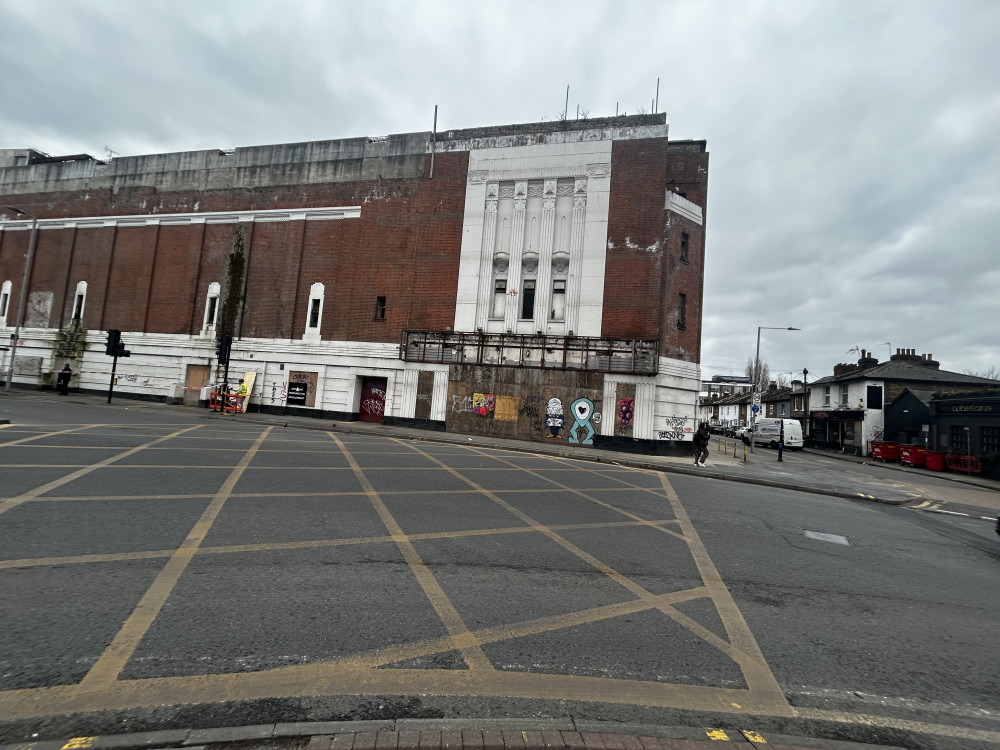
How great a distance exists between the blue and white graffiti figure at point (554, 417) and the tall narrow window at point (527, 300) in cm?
437

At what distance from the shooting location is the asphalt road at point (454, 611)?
9.50 ft

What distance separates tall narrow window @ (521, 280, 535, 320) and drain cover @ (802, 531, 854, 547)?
1668 cm

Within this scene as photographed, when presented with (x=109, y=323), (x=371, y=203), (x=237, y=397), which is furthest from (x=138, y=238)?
(x=371, y=203)

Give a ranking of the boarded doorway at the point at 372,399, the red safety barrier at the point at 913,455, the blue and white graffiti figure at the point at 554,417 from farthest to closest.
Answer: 1. the red safety barrier at the point at 913,455
2. the boarded doorway at the point at 372,399
3. the blue and white graffiti figure at the point at 554,417

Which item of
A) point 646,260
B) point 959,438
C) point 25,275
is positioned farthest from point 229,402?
point 959,438

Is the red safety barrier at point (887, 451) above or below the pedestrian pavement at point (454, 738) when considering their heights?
above

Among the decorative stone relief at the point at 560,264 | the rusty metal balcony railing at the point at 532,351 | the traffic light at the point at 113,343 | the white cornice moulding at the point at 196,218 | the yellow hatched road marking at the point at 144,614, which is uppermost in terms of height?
the white cornice moulding at the point at 196,218

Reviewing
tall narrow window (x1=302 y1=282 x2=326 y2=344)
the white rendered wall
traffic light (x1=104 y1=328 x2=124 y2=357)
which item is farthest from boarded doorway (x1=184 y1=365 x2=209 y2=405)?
the white rendered wall

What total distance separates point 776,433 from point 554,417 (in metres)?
23.4

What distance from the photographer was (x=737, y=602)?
476cm

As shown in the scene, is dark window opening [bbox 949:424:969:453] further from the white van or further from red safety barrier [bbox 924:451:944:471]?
the white van

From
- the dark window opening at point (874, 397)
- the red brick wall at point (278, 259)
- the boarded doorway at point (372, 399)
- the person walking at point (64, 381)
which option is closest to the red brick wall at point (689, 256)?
the red brick wall at point (278, 259)

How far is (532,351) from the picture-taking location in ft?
74.8

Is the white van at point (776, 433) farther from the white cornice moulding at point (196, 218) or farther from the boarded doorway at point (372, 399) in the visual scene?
the white cornice moulding at point (196, 218)
